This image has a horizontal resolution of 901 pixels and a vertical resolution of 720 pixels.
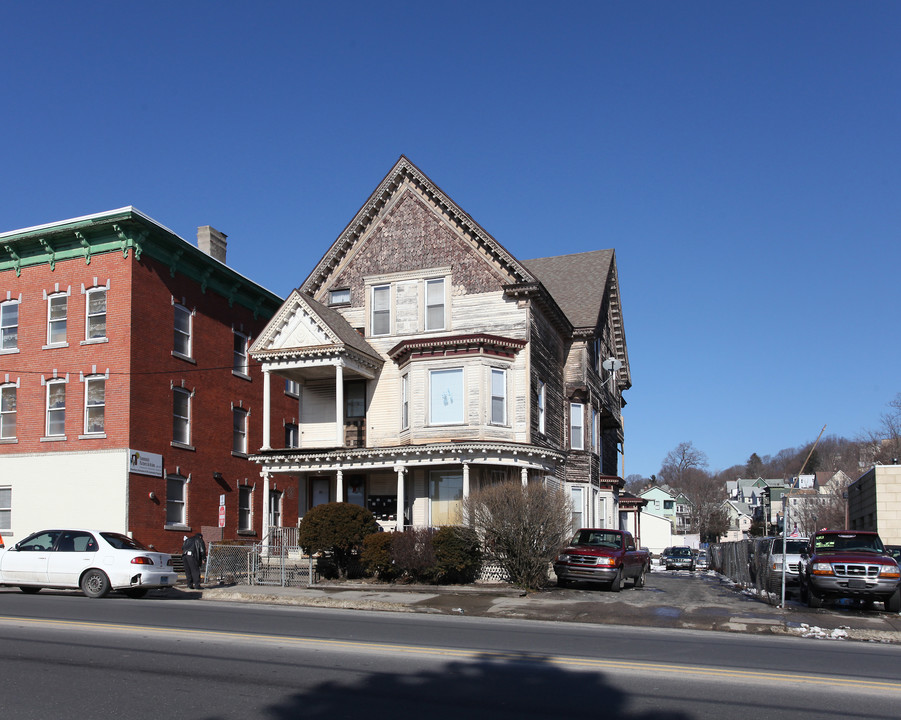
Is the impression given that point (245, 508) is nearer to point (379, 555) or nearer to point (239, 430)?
point (239, 430)

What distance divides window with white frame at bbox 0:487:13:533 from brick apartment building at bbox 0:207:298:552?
2.3 inches

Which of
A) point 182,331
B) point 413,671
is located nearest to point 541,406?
point 182,331

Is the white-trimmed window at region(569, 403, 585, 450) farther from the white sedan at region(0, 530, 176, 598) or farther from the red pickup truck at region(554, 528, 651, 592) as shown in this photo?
the white sedan at region(0, 530, 176, 598)

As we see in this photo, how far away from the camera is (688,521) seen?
415ft

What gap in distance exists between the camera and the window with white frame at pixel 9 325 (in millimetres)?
33344

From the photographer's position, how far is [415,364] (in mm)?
29594

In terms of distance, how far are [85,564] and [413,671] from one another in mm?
12763

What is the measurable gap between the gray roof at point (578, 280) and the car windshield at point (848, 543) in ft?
51.4

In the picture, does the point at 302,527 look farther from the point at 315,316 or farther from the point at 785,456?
the point at 785,456

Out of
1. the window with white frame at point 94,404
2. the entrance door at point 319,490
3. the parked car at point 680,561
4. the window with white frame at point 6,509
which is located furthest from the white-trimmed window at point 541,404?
the parked car at point 680,561

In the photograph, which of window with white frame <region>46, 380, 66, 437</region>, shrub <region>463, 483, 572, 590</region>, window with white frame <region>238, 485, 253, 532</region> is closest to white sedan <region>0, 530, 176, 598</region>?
shrub <region>463, 483, 572, 590</region>

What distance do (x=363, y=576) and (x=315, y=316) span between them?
28.6 feet

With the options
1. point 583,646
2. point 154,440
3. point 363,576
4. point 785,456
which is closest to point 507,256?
point 363,576

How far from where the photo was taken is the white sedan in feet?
64.1
